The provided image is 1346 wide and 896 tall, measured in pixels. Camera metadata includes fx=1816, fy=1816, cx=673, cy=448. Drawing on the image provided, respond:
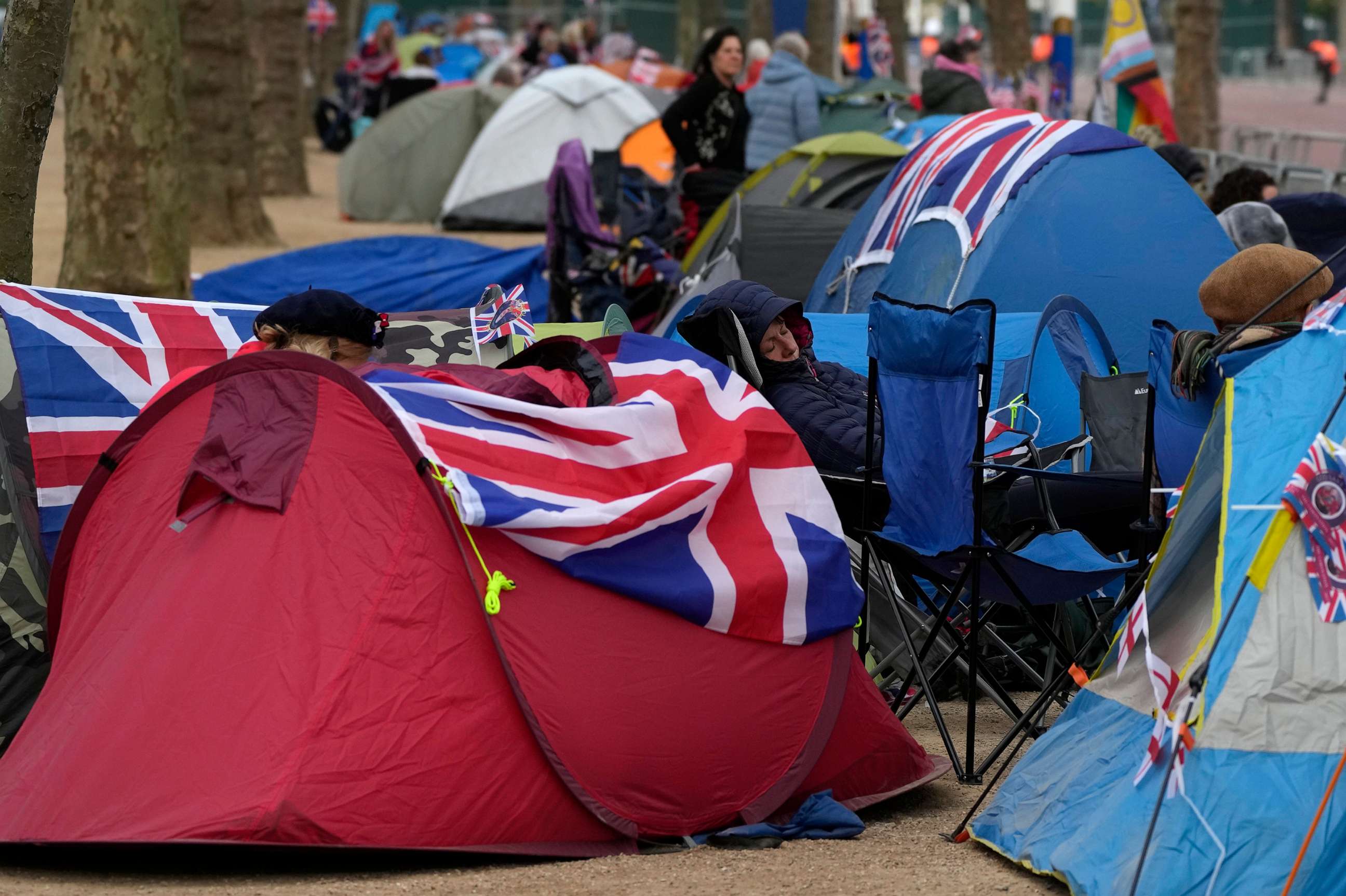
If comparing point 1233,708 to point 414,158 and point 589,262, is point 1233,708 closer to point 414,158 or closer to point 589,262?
point 589,262

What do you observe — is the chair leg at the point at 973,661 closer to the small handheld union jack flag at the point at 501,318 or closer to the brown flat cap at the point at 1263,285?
the brown flat cap at the point at 1263,285

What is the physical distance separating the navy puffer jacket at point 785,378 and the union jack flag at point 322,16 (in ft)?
99.0

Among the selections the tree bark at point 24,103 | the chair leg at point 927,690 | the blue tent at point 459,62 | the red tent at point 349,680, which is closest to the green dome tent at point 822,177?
the tree bark at point 24,103

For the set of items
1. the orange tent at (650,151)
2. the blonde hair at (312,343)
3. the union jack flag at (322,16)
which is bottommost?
the orange tent at (650,151)

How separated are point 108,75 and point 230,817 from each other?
22.2 feet

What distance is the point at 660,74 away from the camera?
25578 millimetres

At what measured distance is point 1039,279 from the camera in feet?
22.5

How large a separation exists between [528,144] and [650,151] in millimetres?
1229

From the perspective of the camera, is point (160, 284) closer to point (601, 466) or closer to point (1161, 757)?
point (601, 466)

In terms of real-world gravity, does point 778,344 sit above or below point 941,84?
below

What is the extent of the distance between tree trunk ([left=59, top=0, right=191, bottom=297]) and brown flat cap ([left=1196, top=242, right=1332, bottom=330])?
21.9ft

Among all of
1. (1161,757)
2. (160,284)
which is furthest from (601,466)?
(160,284)

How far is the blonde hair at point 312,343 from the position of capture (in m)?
4.69

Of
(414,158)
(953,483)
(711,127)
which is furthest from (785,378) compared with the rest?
(414,158)
